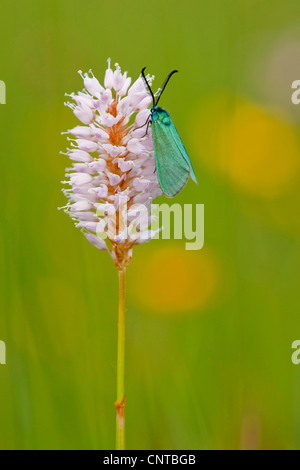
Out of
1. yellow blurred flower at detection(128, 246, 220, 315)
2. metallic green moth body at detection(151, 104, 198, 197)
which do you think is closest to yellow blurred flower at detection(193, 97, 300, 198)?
yellow blurred flower at detection(128, 246, 220, 315)

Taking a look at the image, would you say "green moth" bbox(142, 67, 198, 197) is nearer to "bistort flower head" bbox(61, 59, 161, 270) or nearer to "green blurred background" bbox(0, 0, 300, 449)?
"bistort flower head" bbox(61, 59, 161, 270)

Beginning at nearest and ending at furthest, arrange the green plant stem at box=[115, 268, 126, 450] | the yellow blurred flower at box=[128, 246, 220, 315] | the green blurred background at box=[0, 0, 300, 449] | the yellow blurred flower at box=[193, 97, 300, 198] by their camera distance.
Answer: the green plant stem at box=[115, 268, 126, 450] → the green blurred background at box=[0, 0, 300, 449] → the yellow blurred flower at box=[128, 246, 220, 315] → the yellow blurred flower at box=[193, 97, 300, 198]

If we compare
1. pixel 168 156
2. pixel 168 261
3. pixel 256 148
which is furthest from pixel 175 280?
pixel 168 156

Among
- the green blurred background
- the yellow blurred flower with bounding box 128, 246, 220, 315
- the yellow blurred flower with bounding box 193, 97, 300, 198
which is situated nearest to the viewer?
the green blurred background

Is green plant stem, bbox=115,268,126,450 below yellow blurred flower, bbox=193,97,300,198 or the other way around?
below

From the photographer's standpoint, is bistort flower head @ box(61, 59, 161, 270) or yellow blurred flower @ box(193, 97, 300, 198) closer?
bistort flower head @ box(61, 59, 161, 270)

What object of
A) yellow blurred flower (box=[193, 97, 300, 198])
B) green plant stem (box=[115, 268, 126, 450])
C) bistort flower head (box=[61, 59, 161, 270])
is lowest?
green plant stem (box=[115, 268, 126, 450])

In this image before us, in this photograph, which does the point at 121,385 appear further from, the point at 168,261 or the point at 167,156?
the point at 168,261

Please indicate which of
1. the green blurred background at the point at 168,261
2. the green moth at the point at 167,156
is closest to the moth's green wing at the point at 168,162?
the green moth at the point at 167,156

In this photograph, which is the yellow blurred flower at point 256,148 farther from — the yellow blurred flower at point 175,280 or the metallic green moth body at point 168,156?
the metallic green moth body at point 168,156

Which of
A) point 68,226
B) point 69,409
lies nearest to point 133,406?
point 69,409
